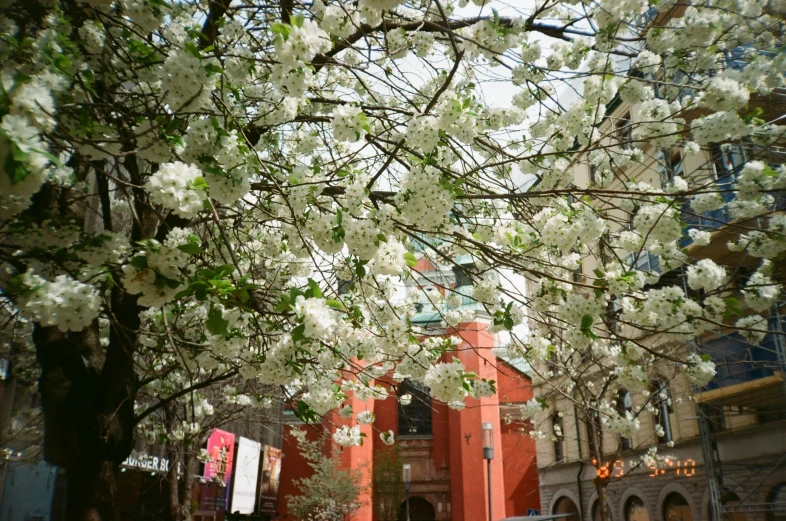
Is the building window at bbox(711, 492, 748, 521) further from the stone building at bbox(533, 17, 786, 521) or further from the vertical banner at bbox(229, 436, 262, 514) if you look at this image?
the vertical banner at bbox(229, 436, 262, 514)

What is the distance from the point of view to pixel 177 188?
2.20m

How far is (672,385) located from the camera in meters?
12.9

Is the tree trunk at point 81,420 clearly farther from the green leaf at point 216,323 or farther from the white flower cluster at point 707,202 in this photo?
the white flower cluster at point 707,202

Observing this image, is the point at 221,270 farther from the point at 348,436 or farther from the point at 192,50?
the point at 348,436

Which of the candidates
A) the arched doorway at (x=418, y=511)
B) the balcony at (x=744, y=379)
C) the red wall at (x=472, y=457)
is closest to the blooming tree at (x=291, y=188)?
the balcony at (x=744, y=379)

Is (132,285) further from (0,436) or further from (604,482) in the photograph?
(604,482)

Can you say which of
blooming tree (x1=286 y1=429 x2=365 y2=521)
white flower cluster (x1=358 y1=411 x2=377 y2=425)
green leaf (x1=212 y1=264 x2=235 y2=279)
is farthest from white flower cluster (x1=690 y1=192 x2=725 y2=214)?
blooming tree (x1=286 y1=429 x2=365 y2=521)

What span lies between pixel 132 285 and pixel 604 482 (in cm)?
974

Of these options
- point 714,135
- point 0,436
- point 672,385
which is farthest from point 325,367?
point 672,385

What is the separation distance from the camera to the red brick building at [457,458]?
19.5 m

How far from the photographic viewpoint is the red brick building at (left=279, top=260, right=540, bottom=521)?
19.5 m

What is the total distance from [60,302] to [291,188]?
1317 millimetres

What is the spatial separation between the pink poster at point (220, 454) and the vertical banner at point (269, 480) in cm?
350

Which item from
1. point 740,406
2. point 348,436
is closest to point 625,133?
point 348,436
